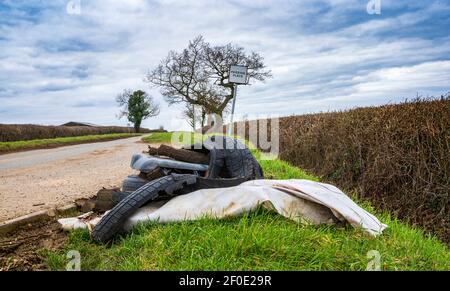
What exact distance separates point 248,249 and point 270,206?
0.80 m

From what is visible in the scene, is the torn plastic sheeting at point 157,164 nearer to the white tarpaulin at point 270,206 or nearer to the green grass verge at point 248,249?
the white tarpaulin at point 270,206

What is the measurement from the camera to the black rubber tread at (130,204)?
11.8 feet

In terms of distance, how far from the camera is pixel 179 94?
102 feet

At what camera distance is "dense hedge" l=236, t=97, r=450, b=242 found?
5.72 m

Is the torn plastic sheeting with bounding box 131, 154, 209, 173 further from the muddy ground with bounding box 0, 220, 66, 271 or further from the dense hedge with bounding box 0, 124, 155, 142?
the dense hedge with bounding box 0, 124, 155, 142

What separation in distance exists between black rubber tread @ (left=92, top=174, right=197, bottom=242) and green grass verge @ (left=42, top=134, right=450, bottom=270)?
12 cm

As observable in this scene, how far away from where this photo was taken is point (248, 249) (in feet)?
9.90

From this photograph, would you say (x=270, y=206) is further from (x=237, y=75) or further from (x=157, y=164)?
(x=237, y=75)

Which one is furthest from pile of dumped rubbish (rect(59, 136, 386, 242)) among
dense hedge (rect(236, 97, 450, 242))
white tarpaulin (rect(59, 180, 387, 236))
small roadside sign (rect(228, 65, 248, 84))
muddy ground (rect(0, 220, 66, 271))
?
small roadside sign (rect(228, 65, 248, 84))

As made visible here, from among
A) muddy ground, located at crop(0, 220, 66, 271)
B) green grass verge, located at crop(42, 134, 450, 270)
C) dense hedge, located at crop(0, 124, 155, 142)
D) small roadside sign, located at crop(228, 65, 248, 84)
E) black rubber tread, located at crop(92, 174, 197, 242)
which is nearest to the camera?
green grass verge, located at crop(42, 134, 450, 270)

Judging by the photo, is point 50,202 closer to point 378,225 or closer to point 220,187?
point 220,187

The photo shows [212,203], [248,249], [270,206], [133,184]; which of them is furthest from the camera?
[133,184]

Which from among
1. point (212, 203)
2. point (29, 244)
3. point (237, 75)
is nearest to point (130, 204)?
point (212, 203)
